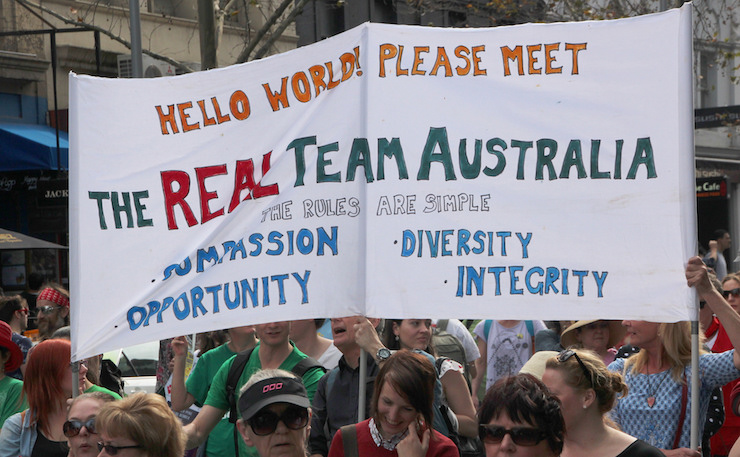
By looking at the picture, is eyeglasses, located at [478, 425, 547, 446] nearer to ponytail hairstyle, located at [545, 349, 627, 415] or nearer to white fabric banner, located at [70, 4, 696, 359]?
ponytail hairstyle, located at [545, 349, 627, 415]

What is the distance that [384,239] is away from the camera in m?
4.88

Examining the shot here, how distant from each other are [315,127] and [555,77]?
113cm

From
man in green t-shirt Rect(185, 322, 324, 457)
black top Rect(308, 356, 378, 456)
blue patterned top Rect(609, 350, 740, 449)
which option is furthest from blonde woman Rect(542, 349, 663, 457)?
man in green t-shirt Rect(185, 322, 324, 457)

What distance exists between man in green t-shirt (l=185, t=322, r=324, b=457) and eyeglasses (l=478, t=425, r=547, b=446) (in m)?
2.07

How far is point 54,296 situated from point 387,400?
242 inches

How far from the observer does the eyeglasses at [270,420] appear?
13.1ft

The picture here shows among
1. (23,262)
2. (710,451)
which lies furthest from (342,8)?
(710,451)

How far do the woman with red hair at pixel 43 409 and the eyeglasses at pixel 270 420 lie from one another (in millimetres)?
1545

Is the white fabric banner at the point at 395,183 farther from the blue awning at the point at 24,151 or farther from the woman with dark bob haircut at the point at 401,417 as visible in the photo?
the blue awning at the point at 24,151

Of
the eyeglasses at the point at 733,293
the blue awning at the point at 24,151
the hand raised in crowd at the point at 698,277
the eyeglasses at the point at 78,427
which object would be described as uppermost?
the blue awning at the point at 24,151

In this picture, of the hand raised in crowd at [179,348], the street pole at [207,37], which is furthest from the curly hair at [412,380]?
the street pole at [207,37]

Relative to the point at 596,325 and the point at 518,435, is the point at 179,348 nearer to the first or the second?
the point at 596,325

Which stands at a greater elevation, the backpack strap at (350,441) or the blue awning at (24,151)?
the blue awning at (24,151)

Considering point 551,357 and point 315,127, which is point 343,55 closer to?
point 315,127
